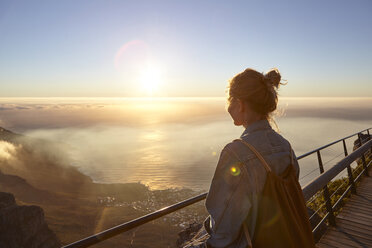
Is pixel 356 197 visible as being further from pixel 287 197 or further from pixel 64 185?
pixel 64 185

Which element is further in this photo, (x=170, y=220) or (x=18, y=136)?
(x=18, y=136)

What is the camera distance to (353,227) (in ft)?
14.1

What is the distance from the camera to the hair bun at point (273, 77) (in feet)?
4.66

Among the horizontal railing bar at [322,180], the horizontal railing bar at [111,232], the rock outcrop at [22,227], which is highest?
the horizontal railing bar at [111,232]

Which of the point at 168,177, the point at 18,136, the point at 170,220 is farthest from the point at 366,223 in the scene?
the point at 18,136

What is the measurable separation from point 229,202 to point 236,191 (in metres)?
0.07

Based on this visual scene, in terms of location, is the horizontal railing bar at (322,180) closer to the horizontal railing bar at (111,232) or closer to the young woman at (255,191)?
the young woman at (255,191)

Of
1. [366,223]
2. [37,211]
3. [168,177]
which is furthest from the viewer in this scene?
[168,177]

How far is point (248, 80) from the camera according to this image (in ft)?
4.47

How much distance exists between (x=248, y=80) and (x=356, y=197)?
616 centimetres

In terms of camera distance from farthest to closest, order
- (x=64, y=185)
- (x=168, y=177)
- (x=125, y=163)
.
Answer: (x=125, y=163) < (x=168, y=177) < (x=64, y=185)

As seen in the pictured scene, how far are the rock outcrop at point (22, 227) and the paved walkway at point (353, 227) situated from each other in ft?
184

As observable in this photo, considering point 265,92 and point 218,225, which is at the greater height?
Answer: point 265,92

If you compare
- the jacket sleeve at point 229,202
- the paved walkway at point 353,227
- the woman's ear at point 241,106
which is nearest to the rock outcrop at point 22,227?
the paved walkway at point 353,227
